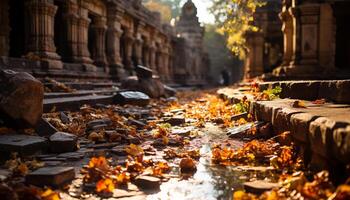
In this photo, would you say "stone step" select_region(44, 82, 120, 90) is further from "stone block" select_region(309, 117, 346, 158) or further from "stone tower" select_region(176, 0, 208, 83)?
"stone tower" select_region(176, 0, 208, 83)

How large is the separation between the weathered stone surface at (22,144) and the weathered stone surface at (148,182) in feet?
4.46

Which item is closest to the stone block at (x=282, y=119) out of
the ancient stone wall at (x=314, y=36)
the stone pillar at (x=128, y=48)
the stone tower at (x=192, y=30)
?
the ancient stone wall at (x=314, y=36)

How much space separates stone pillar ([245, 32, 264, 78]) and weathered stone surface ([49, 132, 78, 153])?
14.1m

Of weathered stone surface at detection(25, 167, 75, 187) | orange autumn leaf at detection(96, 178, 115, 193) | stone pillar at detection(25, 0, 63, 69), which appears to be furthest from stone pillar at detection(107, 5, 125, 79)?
orange autumn leaf at detection(96, 178, 115, 193)

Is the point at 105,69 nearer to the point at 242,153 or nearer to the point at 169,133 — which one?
the point at 169,133

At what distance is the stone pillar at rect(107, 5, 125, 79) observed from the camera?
550 inches

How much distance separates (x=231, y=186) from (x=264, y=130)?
187cm

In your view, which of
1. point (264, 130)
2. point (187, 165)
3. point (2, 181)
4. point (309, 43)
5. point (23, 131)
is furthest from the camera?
point (309, 43)

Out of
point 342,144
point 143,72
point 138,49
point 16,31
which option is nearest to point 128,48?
point 138,49

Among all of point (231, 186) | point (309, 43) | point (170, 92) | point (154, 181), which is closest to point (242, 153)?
point (231, 186)

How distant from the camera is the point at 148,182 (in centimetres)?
260

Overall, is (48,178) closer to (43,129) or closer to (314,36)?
(43,129)

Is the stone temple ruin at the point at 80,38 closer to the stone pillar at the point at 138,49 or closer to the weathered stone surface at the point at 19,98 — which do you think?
the stone pillar at the point at 138,49

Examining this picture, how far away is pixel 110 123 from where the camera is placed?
527 cm
